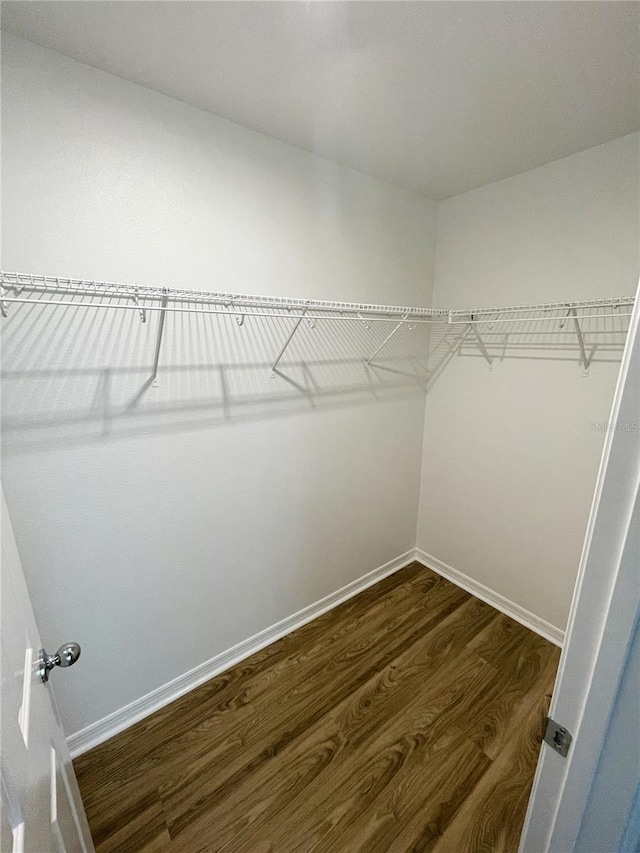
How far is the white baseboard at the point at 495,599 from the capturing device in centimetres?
204

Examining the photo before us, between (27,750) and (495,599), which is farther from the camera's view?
(495,599)

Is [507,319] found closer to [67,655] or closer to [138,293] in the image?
[138,293]

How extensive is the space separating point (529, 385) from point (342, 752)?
1904 mm

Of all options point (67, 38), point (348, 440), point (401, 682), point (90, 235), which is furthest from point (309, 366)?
point (401, 682)

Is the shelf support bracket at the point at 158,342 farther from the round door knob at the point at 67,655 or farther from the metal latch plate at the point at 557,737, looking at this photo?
the metal latch plate at the point at 557,737

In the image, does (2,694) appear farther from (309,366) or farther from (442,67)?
(442,67)

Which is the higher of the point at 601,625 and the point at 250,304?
the point at 250,304

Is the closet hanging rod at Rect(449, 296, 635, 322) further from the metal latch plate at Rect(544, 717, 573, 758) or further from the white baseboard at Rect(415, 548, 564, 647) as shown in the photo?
the white baseboard at Rect(415, 548, 564, 647)

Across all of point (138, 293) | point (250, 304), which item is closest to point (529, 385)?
point (250, 304)

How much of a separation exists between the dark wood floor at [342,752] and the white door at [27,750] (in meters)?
0.55

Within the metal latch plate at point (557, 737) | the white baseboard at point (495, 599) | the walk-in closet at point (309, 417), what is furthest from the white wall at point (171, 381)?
the metal latch plate at point (557, 737)

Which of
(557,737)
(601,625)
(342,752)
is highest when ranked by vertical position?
(601,625)

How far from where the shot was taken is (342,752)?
4.86 ft

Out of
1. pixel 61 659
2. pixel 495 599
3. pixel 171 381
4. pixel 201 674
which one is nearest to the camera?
pixel 61 659
